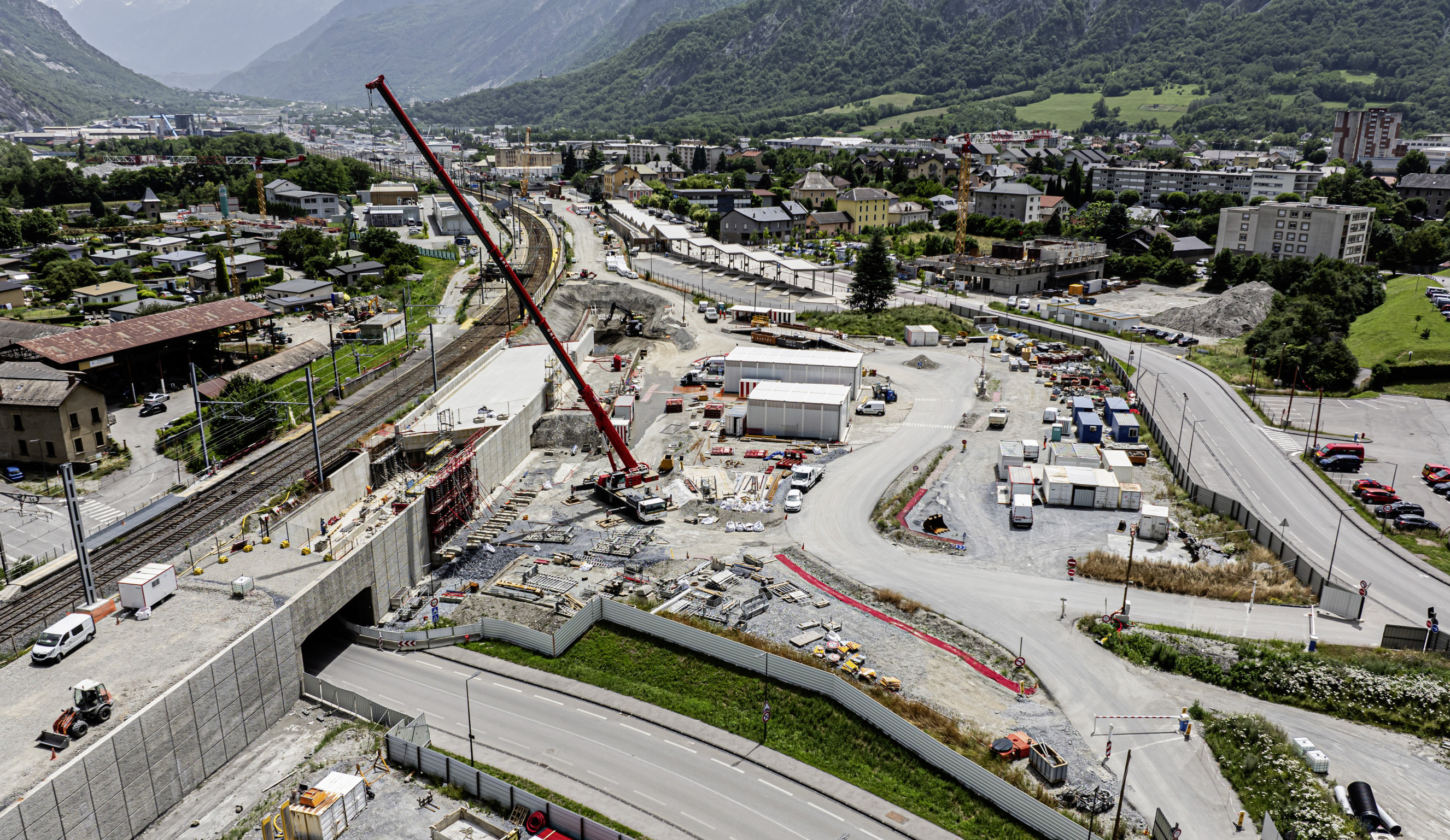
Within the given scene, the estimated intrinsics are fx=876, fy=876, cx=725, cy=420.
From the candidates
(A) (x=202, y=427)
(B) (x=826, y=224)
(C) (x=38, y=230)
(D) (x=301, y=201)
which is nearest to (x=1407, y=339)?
(B) (x=826, y=224)

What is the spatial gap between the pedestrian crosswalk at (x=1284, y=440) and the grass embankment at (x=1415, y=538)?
5.44 meters

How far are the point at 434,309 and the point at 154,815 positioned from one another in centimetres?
6004

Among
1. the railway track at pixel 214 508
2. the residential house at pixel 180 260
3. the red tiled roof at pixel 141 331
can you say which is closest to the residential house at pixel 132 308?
the red tiled roof at pixel 141 331

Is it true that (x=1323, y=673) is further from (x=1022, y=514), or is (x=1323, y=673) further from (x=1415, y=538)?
(x=1415, y=538)

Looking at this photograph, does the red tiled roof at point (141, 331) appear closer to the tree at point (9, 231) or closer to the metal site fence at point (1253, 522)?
the tree at point (9, 231)

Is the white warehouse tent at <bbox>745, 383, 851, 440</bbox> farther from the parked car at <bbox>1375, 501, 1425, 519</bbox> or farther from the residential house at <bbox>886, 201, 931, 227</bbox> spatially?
the residential house at <bbox>886, 201, 931, 227</bbox>

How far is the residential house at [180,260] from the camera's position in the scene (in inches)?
3413

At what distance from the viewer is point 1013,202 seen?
126938 millimetres

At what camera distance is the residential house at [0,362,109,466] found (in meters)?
42.5

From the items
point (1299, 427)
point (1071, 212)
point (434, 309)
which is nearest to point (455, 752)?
point (1299, 427)

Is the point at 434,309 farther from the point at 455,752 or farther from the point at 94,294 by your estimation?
the point at 455,752

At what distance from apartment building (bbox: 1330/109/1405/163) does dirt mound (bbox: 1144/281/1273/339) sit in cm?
11914

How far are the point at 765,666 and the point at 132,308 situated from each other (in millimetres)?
65893

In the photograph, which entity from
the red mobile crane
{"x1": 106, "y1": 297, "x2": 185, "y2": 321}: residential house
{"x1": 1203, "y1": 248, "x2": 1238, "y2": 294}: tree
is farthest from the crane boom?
{"x1": 1203, "y1": 248, "x2": 1238, "y2": 294}: tree
